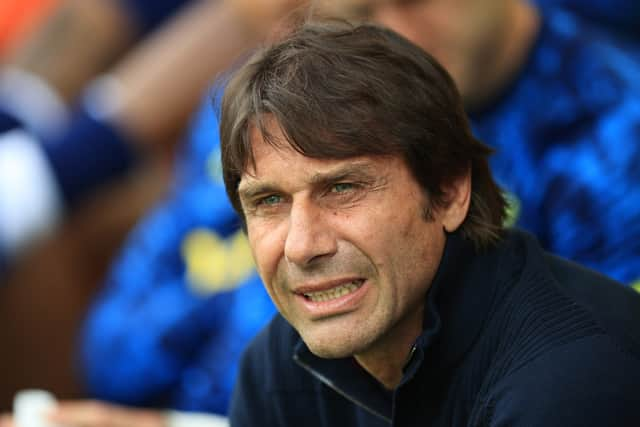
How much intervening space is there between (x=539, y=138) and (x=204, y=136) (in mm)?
952

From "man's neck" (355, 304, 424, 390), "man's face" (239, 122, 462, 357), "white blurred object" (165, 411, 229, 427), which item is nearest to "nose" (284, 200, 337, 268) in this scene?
"man's face" (239, 122, 462, 357)

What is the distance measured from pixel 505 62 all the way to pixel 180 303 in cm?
98

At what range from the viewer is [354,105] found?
1.11 meters

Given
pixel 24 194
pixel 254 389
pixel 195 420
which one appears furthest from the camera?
pixel 24 194

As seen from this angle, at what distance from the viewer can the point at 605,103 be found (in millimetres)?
1918

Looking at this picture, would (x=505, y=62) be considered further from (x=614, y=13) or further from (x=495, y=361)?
Answer: (x=495, y=361)

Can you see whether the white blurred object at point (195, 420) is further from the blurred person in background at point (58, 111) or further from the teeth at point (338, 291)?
the teeth at point (338, 291)

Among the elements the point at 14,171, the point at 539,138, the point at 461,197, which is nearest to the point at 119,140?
the point at 14,171

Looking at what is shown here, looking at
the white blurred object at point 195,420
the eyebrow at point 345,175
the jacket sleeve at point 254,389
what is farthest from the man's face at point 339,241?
the white blurred object at point 195,420

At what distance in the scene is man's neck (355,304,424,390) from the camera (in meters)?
1.23

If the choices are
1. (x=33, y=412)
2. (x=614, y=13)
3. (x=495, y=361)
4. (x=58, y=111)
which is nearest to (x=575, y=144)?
(x=614, y=13)

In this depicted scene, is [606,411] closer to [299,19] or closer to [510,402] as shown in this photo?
[510,402]

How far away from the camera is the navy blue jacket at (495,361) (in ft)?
3.43

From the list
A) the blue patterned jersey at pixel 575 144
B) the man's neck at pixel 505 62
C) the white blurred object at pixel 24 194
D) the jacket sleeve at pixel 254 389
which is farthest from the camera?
the white blurred object at pixel 24 194
